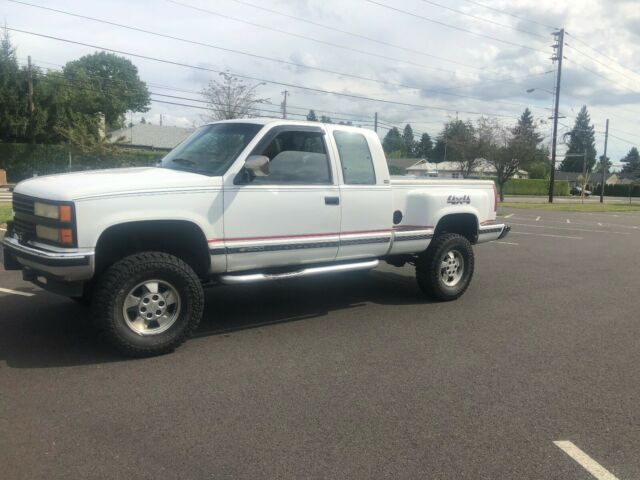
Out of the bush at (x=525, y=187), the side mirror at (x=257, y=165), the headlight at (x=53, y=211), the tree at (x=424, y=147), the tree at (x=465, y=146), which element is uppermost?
the tree at (x=424, y=147)

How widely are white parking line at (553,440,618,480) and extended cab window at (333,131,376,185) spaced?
3415 millimetres

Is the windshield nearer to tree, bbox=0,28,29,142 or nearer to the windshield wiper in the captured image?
the windshield wiper

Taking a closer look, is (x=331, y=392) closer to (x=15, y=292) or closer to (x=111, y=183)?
(x=111, y=183)

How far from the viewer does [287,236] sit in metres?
5.60

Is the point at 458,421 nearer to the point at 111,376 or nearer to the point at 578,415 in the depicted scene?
the point at 578,415

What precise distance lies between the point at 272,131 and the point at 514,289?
4572 mm

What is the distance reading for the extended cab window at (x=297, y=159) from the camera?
5598mm

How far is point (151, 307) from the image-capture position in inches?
193

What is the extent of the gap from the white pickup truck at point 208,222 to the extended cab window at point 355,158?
14 millimetres

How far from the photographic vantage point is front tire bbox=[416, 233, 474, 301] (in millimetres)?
7070

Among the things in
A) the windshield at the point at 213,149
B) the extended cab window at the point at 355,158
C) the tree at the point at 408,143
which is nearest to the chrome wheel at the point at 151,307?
the windshield at the point at 213,149

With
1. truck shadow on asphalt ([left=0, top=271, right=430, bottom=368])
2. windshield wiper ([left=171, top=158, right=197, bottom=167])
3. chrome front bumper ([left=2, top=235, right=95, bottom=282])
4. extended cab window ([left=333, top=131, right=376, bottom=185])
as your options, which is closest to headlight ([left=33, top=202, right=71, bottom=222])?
chrome front bumper ([left=2, top=235, right=95, bottom=282])

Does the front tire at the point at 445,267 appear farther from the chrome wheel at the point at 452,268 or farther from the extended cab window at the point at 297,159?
the extended cab window at the point at 297,159

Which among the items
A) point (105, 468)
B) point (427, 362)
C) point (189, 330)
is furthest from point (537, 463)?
point (189, 330)
